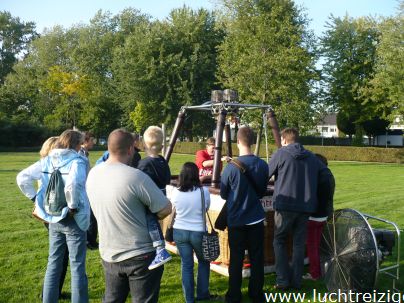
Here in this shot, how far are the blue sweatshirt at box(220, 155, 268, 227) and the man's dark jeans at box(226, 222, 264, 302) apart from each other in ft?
0.34

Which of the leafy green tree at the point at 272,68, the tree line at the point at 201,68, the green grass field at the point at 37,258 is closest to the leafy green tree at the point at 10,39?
the tree line at the point at 201,68

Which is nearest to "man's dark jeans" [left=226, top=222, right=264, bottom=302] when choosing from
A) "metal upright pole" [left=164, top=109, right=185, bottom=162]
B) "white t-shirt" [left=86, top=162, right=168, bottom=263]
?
"white t-shirt" [left=86, top=162, right=168, bottom=263]

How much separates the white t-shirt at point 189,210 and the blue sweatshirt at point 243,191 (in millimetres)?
297

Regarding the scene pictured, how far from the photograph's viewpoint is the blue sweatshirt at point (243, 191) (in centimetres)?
494

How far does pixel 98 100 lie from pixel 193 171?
1974 inches

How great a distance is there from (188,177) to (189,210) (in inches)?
13.8

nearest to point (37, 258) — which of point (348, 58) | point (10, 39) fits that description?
point (348, 58)

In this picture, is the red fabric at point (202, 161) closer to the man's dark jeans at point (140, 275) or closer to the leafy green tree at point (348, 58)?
the man's dark jeans at point (140, 275)

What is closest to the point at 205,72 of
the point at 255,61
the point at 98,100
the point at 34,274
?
the point at 255,61

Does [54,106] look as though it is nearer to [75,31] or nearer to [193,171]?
[75,31]

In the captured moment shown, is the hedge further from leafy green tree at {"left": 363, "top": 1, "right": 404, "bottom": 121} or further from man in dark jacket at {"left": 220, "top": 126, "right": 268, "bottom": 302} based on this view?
man in dark jacket at {"left": 220, "top": 126, "right": 268, "bottom": 302}

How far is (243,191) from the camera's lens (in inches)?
196

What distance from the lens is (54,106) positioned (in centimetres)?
5878

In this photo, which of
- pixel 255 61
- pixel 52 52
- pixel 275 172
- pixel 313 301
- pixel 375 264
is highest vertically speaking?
pixel 52 52
